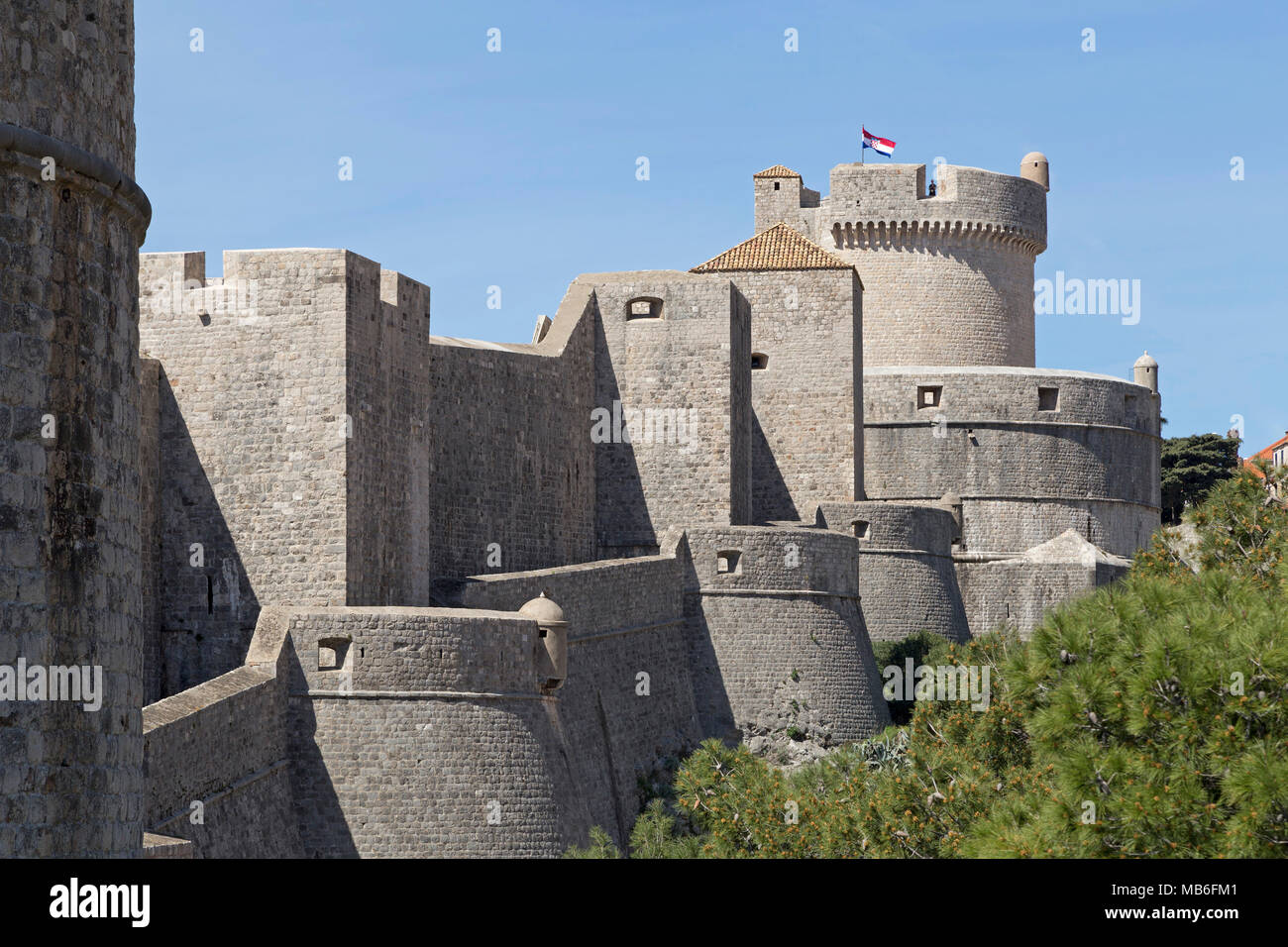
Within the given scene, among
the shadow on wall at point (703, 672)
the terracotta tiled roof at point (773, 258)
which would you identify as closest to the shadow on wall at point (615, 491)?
the shadow on wall at point (703, 672)

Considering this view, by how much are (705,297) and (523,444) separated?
173 inches

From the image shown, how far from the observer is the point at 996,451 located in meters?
40.0

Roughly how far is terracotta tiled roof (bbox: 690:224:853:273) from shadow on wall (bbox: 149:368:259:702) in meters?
13.7

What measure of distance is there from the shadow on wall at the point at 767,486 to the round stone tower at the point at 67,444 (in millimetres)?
24822

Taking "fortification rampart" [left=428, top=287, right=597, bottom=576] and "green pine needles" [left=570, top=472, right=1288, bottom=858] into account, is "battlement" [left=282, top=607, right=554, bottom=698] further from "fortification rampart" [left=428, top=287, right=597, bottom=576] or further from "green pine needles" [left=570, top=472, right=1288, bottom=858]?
"fortification rampart" [left=428, top=287, right=597, bottom=576]

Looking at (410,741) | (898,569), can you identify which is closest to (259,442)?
(410,741)

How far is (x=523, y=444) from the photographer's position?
2844 cm

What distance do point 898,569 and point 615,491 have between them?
6493 mm

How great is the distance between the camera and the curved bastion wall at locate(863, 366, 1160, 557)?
39.7 metres

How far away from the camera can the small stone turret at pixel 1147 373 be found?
47.0 metres
